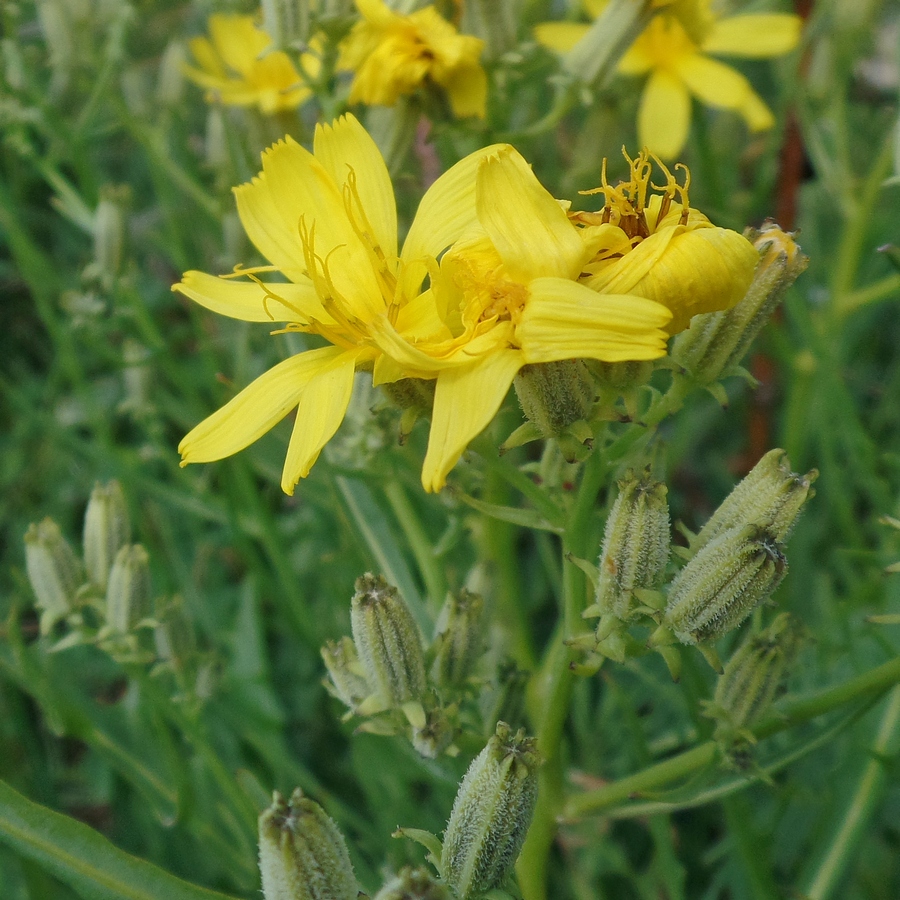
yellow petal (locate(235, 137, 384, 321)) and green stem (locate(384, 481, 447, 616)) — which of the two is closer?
yellow petal (locate(235, 137, 384, 321))

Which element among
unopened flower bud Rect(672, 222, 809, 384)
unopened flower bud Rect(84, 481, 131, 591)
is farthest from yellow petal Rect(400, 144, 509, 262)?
unopened flower bud Rect(84, 481, 131, 591)

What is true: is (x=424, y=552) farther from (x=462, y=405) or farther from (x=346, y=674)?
(x=462, y=405)

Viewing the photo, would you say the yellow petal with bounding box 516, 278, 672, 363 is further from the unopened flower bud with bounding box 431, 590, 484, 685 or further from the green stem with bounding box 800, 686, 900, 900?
the green stem with bounding box 800, 686, 900, 900

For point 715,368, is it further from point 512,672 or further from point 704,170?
point 704,170

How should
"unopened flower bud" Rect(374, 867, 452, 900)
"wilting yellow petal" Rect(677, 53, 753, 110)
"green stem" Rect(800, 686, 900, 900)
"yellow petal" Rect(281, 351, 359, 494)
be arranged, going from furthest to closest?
"wilting yellow petal" Rect(677, 53, 753, 110) < "green stem" Rect(800, 686, 900, 900) < "yellow petal" Rect(281, 351, 359, 494) < "unopened flower bud" Rect(374, 867, 452, 900)

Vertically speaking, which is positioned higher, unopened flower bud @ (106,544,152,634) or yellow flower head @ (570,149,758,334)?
yellow flower head @ (570,149,758,334)

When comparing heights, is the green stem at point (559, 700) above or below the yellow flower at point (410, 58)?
below

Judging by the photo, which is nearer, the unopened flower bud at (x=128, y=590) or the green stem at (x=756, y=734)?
the green stem at (x=756, y=734)

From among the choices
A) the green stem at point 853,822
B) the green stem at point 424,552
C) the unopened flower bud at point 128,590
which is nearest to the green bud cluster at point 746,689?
the green stem at point 853,822

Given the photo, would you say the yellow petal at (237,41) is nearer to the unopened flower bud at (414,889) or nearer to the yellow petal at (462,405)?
the yellow petal at (462,405)
